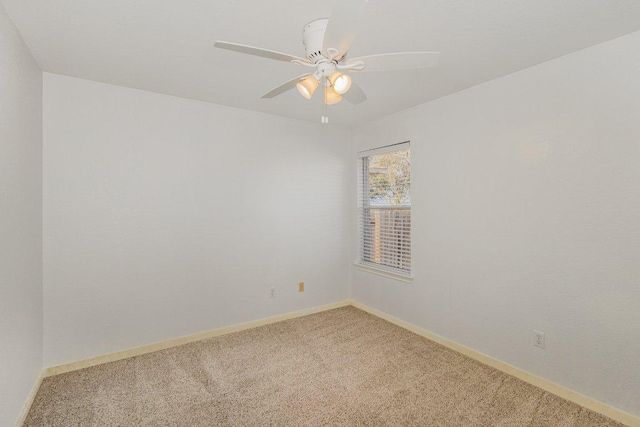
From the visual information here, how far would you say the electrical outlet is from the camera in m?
2.31

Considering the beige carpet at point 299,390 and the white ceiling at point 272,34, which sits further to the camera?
the beige carpet at point 299,390

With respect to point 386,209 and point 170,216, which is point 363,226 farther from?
point 170,216

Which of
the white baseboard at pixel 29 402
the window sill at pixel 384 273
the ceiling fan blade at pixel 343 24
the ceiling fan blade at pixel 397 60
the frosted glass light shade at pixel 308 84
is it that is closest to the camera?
the ceiling fan blade at pixel 343 24

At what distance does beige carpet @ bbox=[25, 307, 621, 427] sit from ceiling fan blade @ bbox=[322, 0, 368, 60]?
2.15 meters

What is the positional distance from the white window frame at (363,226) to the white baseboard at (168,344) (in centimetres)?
75

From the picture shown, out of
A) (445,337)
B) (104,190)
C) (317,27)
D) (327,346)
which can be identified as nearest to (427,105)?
(317,27)

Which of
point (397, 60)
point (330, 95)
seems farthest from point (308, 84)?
point (397, 60)

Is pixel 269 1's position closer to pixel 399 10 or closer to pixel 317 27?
pixel 317 27

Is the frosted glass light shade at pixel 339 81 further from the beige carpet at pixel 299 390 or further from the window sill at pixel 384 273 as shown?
the window sill at pixel 384 273

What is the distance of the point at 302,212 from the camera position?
3.80 metres

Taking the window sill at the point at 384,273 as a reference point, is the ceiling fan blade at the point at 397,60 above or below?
above

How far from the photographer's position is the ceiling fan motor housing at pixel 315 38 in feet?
5.30

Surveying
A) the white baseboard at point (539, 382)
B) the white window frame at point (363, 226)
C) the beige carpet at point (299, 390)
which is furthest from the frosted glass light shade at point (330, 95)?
the white baseboard at point (539, 382)

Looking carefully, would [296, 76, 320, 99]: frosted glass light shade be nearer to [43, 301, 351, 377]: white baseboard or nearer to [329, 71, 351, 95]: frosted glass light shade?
[329, 71, 351, 95]: frosted glass light shade
